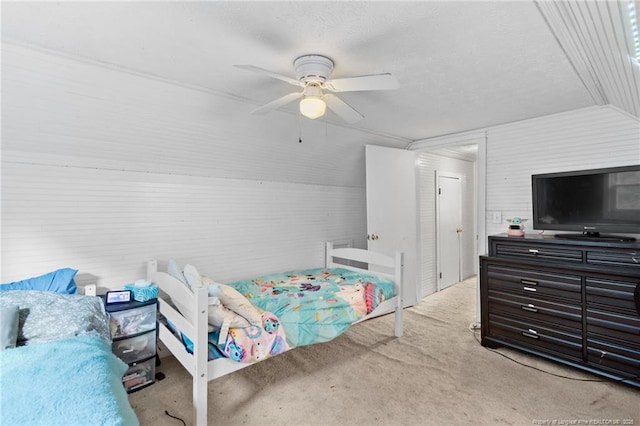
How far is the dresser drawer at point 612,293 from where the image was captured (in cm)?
219

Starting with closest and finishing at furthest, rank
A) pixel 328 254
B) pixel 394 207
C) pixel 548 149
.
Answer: pixel 548 149 < pixel 328 254 < pixel 394 207

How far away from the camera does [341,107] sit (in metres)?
2.07

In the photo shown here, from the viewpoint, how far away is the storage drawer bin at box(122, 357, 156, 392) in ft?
7.25

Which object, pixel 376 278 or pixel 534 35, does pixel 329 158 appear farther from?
pixel 534 35

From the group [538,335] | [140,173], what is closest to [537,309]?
[538,335]

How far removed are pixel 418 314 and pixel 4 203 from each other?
4.02 metres

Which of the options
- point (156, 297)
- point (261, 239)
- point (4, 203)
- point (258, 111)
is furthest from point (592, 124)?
point (4, 203)

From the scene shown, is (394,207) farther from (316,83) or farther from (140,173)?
(140,173)

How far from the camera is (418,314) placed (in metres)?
3.86

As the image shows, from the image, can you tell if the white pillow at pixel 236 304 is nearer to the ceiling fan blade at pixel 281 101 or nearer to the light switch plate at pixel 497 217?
the ceiling fan blade at pixel 281 101

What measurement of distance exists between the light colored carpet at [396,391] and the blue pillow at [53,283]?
884 millimetres

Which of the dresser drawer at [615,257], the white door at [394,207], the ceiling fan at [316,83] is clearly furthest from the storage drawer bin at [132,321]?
the dresser drawer at [615,257]

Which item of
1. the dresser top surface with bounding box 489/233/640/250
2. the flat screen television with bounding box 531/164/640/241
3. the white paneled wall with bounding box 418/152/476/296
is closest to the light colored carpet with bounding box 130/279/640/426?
the dresser top surface with bounding box 489/233/640/250

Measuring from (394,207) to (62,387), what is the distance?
3.53 meters
